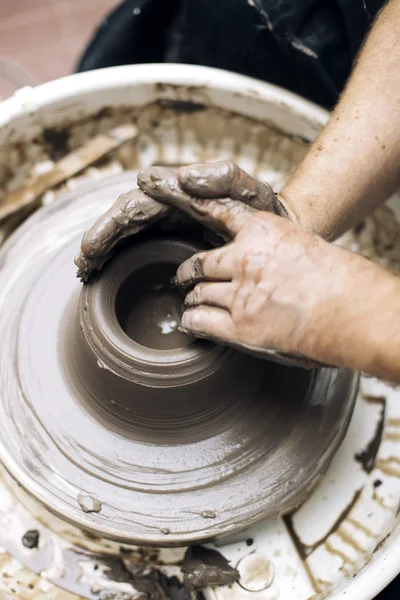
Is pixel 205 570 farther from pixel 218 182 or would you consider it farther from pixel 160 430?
pixel 218 182

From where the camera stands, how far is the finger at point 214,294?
1024 millimetres

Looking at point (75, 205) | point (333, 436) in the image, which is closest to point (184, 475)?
point (333, 436)

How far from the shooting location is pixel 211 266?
1.04 metres

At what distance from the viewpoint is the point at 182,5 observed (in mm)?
1682

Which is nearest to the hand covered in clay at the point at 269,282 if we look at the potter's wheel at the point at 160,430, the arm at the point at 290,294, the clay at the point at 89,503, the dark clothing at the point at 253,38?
the arm at the point at 290,294

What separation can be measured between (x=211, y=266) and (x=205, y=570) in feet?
1.97

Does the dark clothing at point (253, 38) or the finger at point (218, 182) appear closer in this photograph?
the finger at point (218, 182)

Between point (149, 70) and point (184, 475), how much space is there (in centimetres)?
98

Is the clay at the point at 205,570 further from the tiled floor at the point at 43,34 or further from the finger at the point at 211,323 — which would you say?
the tiled floor at the point at 43,34

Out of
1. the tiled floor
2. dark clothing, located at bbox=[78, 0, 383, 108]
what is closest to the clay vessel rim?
dark clothing, located at bbox=[78, 0, 383, 108]

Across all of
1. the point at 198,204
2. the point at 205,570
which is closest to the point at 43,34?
the point at 198,204

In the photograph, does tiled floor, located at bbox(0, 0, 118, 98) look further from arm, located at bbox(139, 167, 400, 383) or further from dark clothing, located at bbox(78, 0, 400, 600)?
arm, located at bbox(139, 167, 400, 383)

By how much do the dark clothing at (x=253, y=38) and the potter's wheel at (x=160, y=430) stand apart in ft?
1.36

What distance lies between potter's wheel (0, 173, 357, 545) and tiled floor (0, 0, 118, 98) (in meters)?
1.59
